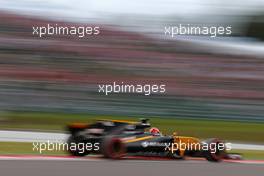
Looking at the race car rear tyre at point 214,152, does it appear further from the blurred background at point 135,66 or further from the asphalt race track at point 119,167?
the blurred background at point 135,66

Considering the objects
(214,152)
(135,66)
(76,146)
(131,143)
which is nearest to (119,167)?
(131,143)

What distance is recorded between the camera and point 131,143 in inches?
194

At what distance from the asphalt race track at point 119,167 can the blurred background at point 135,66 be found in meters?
1.43

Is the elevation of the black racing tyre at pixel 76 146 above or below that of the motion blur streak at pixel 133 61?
below

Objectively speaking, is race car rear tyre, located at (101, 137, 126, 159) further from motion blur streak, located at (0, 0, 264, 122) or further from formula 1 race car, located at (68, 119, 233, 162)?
motion blur streak, located at (0, 0, 264, 122)

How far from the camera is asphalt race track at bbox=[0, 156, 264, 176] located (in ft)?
12.2

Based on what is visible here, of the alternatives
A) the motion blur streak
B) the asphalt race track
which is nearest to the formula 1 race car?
the asphalt race track

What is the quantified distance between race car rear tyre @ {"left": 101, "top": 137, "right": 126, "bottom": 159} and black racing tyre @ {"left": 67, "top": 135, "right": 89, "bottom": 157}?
0.21 metres

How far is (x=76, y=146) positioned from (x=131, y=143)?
1.60 ft

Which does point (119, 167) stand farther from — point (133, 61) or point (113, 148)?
point (133, 61)

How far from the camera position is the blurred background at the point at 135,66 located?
632cm

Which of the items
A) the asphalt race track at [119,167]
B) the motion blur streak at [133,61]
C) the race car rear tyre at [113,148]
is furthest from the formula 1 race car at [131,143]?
the motion blur streak at [133,61]

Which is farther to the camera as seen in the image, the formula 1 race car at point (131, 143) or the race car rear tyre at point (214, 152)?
the race car rear tyre at point (214, 152)

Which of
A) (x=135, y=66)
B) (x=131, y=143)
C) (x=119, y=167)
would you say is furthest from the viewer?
(x=135, y=66)
